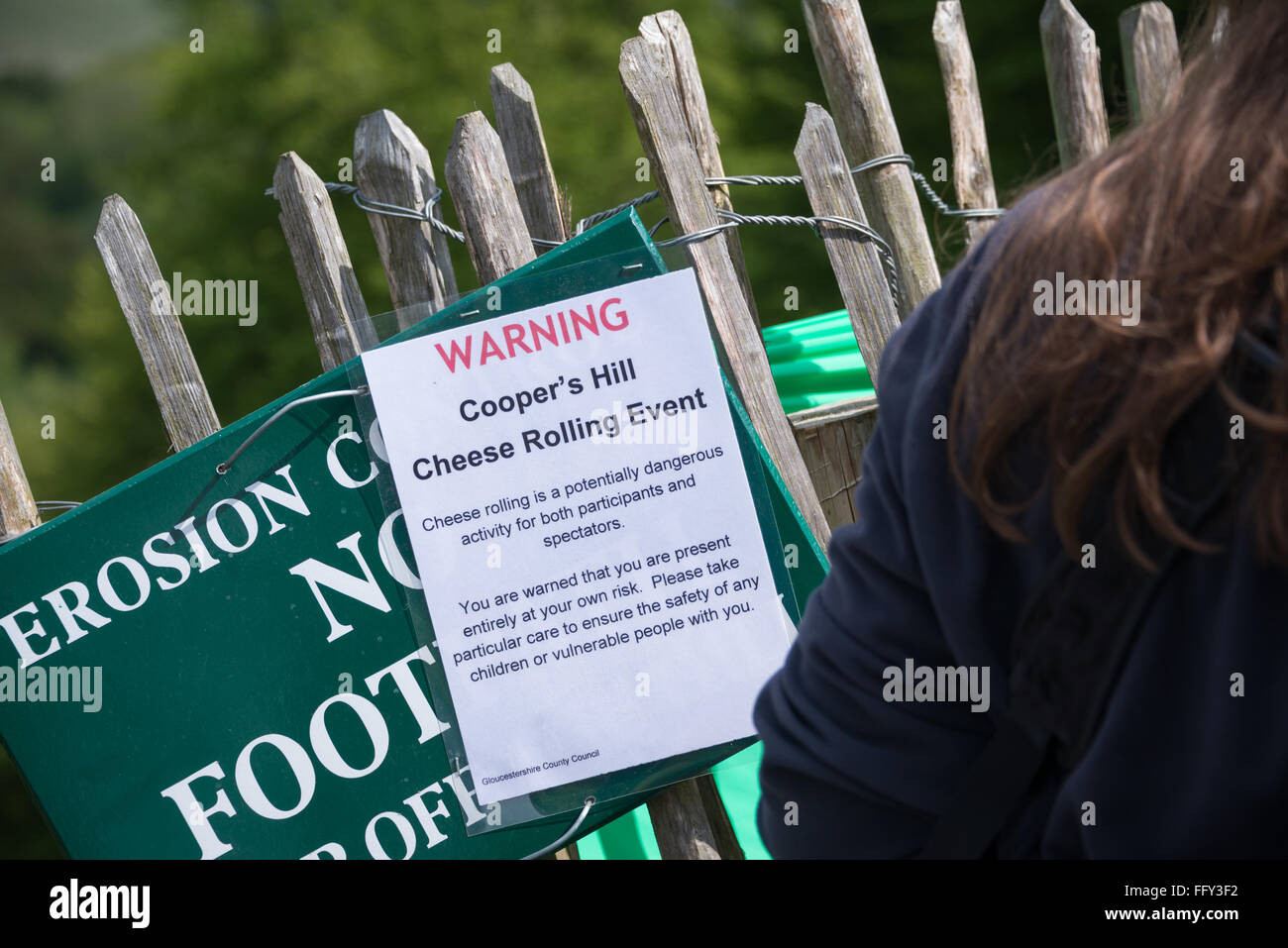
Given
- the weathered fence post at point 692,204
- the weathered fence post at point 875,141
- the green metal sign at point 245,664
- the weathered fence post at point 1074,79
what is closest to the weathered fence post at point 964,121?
the weathered fence post at point 1074,79

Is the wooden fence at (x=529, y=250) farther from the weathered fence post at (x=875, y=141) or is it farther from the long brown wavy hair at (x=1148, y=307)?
the long brown wavy hair at (x=1148, y=307)

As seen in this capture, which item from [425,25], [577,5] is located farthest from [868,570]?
Result: [577,5]

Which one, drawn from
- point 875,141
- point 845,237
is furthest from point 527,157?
point 875,141

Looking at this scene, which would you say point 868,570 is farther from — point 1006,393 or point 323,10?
point 323,10

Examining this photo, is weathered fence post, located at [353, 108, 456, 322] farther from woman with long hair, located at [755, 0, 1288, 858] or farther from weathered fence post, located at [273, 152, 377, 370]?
woman with long hair, located at [755, 0, 1288, 858]

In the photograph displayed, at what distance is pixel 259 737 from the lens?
5.62 ft

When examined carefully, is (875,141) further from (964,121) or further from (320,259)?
(320,259)

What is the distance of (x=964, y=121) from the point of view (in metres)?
2.99

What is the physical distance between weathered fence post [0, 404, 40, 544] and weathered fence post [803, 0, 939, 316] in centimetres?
191

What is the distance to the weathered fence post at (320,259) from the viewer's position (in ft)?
6.33

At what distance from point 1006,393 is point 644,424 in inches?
42.5

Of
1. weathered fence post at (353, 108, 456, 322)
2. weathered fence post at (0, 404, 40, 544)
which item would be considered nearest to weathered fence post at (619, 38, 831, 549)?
weathered fence post at (353, 108, 456, 322)

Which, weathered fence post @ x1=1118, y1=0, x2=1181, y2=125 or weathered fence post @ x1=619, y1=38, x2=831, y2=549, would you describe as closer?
weathered fence post @ x1=619, y1=38, x2=831, y2=549

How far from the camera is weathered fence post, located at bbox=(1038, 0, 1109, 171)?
10.3ft
